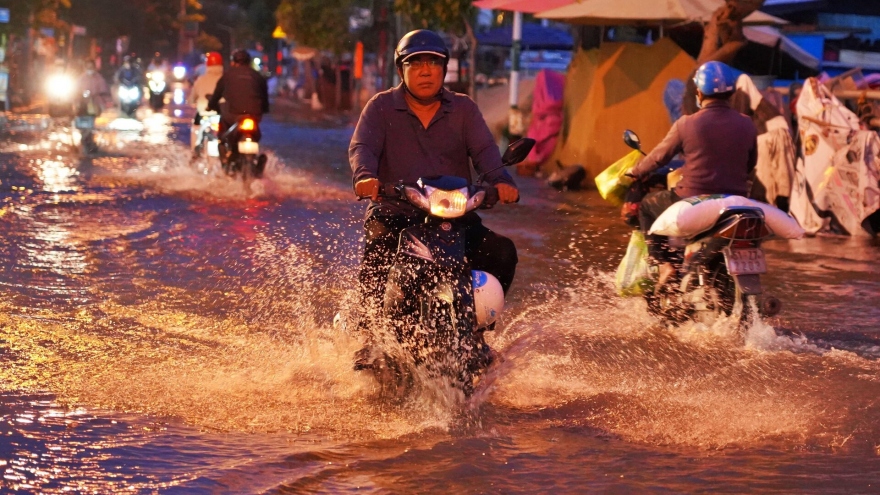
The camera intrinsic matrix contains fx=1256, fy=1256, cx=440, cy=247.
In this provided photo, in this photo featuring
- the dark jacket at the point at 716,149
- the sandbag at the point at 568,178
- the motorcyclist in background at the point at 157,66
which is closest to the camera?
the dark jacket at the point at 716,149

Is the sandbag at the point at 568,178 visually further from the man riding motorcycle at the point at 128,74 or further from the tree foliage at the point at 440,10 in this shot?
the man riding motorcycle at the point at 128,74

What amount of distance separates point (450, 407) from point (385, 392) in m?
0.40

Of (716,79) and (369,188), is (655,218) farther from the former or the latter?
(369,188)

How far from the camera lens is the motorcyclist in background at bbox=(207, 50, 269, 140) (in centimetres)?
1451

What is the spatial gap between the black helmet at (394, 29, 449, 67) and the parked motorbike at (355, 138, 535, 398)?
22.5 inches

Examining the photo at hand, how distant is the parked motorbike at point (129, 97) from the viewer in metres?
33.0

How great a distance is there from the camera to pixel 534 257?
10.2 metres

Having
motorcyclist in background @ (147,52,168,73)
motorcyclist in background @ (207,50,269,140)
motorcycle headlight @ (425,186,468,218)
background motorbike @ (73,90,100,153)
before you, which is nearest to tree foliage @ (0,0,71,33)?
motorcyclist in background @ (147,52,168,73)

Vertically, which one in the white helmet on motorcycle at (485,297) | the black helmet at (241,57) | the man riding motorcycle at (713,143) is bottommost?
the white helmet on motorcycle at (485,297)

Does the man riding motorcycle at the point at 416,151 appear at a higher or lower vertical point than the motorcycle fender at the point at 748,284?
higher

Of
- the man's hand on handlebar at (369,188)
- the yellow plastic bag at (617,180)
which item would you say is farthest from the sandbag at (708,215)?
the man's hand on handlebar at (369,188)

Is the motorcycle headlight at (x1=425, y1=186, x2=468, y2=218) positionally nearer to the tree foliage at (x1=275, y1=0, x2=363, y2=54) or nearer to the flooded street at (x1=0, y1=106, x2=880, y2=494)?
the flooded street at (x1=0, y1=106, x2=880, y2=494)

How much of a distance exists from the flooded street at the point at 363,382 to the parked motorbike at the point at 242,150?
3.56m

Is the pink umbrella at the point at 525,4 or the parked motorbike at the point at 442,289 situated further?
the pink umbrella at the point at 525,4
